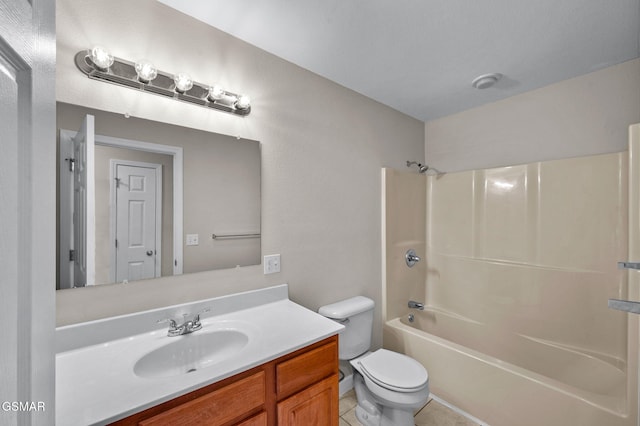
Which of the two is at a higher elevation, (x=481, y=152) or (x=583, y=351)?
(x=481, y=152)

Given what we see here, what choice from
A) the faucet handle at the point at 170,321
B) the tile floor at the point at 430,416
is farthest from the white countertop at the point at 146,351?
the tile floor at the point at 430,416

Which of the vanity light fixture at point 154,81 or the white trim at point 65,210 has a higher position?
the vanity light fixture at point 154,81

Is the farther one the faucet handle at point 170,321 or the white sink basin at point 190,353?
the faucet handle at point 170,321

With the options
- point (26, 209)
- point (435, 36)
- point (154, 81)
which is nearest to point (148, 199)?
point (154, 81)

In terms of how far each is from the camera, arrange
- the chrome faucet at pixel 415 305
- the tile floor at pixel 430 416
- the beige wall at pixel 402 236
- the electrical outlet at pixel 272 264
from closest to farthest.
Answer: the electrical outlet at pixel 272 264 < the tile floor at pixel 430 416 < the beige wall at pixel 402 236 < the chrome faucet at pixel 415 305

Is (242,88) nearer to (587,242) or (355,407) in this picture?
(355,407)

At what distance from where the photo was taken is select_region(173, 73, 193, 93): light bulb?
1297 millimetres

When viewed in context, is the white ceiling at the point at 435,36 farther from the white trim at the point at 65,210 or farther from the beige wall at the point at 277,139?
the white trim at the point at 65,210

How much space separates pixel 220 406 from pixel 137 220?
881mm

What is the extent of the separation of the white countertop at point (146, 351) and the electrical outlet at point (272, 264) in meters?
0.12

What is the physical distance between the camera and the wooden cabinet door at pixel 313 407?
110 cm

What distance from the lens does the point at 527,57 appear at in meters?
1.71

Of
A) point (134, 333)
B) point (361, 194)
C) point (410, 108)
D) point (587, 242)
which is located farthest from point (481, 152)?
point (134, 333)

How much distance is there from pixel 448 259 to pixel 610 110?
1564mm
